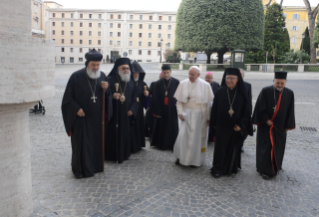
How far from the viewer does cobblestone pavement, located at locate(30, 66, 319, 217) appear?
3.94m

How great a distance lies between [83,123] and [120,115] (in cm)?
103

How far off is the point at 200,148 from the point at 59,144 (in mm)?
3255

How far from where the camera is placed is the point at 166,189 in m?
4.58

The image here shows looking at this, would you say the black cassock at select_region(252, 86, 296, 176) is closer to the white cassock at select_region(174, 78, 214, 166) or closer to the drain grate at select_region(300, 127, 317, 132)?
the white cassock at select_region(174, 78, 214, 166)

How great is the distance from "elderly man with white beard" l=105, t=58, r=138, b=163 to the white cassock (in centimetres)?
101

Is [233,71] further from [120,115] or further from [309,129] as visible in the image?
[309,129]

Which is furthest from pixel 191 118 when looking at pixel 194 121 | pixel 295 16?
pixel 295 16

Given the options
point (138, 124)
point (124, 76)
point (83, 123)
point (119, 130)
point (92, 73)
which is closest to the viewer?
point (83, 123)

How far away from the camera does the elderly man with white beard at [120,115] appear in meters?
5.81

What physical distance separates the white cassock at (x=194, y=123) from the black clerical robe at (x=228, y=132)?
373 mm

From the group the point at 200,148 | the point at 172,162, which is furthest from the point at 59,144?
the point at 200,148

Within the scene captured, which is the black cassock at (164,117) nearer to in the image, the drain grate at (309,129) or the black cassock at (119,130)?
the black cassock at (119,130)

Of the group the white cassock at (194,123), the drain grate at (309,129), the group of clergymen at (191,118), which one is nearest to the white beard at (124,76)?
the group of clergymen at (191,118)

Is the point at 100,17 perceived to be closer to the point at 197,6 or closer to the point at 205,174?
the point at 197,6
